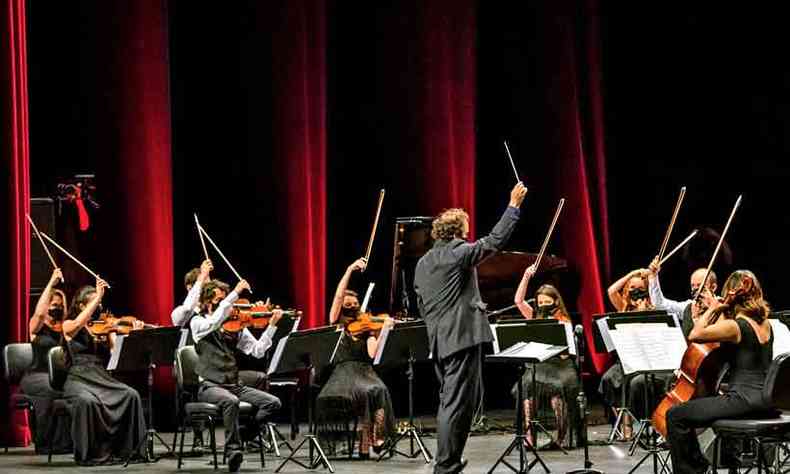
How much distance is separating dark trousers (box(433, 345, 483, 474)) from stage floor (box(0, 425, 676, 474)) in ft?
3.05

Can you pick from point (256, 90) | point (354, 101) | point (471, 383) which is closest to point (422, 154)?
point (354, 101)

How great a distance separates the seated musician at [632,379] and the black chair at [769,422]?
8.92 feet

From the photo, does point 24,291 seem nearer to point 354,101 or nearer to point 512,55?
point 354,101

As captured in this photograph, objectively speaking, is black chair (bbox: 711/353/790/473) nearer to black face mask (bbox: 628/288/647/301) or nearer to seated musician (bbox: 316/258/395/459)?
seated musician (bbox: 316/258/395/459)

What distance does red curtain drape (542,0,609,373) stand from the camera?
1180 cm

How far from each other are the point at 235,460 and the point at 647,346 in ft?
8.24

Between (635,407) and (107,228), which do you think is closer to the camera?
(635,407)

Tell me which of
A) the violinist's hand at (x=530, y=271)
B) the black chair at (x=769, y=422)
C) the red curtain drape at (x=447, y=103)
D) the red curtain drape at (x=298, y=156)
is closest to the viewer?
the black chair at (x=769, y=422)

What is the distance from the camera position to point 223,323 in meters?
8.06

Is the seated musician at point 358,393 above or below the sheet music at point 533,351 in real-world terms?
below

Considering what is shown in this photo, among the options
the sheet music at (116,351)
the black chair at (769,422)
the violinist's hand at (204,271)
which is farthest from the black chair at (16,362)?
the black chair at (769,422)

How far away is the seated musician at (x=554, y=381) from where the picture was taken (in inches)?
335

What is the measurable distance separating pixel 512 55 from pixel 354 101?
1.67 m

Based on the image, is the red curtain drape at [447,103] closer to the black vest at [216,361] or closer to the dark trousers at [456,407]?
the black vest at [216,361]
